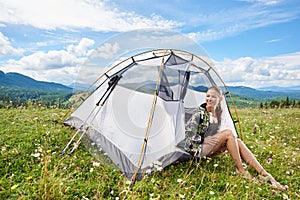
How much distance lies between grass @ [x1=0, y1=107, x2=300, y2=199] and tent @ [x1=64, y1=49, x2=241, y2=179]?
0.29 metres

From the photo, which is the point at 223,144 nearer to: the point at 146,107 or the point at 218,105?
the point at 218,105

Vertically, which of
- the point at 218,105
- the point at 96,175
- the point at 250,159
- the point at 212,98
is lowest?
the point at 96,175

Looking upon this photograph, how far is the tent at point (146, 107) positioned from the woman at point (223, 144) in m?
→ 0.21

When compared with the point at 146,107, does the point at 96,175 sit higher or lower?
lower

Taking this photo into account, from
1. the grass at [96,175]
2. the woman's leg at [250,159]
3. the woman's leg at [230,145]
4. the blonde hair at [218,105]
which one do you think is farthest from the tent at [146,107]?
the woman's leg at [250,159]

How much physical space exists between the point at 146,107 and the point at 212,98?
4.59 feet

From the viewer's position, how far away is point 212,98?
548cm

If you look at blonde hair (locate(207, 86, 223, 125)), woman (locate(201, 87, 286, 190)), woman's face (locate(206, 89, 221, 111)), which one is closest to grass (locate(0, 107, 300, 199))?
woman (locate(201, 87, 286, 190))

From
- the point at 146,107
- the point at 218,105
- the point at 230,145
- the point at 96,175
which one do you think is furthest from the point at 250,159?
the point at 96,175

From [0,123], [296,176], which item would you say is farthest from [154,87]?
[0,123]

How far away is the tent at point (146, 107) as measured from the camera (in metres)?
4.68

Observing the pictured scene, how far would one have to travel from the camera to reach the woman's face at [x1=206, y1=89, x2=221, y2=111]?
5.46 meters

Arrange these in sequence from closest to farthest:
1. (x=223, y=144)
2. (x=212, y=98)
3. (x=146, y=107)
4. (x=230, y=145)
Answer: (x=146, y=107)
(x=230, y=145)
(x=223, y=144)
(x=212, y=98)

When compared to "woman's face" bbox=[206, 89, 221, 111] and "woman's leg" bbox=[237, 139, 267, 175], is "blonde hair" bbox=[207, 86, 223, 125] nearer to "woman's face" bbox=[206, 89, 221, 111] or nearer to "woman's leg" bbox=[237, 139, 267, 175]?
"woman's face" bbox=[206, 89, 221, 111]
